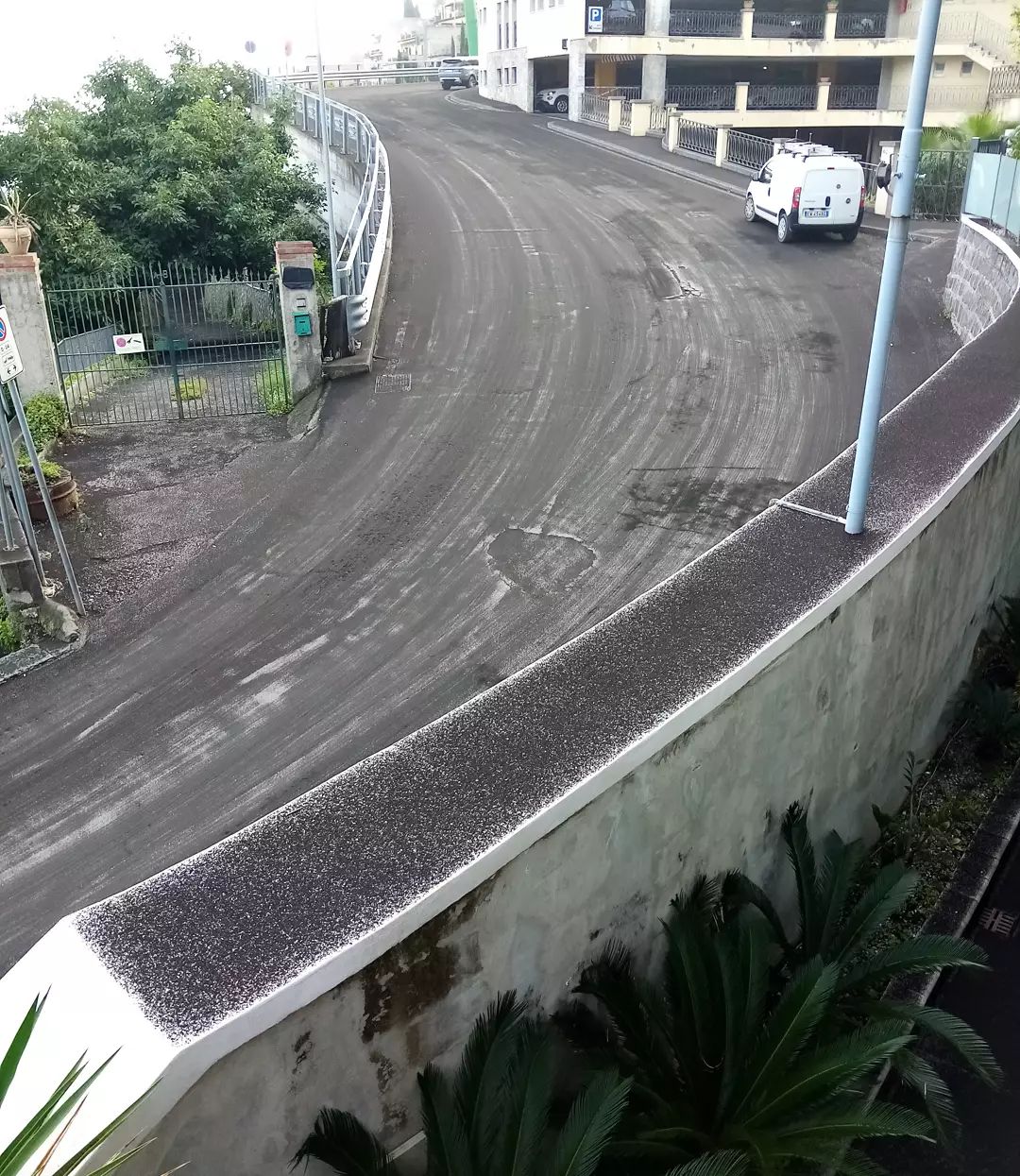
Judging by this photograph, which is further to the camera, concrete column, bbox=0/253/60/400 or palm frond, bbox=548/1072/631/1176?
concrete column, bbox=0/253/60/400

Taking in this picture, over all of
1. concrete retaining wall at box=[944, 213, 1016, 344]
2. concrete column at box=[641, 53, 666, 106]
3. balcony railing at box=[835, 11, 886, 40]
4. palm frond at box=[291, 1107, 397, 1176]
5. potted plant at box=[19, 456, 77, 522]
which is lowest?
potted plant at box=[19, 456, 77, 522]

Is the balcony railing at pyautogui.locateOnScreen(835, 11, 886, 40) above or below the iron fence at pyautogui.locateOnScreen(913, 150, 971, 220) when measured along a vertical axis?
above

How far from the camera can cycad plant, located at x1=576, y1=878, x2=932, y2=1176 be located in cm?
462

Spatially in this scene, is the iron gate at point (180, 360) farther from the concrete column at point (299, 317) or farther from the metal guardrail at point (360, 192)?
the metal guardrail at point (360, 192)

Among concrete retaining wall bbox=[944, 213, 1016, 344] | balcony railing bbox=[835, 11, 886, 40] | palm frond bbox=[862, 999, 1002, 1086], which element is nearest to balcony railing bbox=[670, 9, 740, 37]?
balcony railing bbox=[835, 11, 886, 40]

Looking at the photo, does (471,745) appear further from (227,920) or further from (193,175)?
(193,175)

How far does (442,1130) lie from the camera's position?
4215 mm

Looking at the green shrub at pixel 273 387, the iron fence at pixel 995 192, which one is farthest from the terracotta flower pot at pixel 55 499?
the iron fence at pixel 995 192

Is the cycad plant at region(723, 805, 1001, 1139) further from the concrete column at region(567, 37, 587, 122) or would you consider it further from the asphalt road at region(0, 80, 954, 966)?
the concrete column at region(567, 37, 587, 122)

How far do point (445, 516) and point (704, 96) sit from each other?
1535 inches

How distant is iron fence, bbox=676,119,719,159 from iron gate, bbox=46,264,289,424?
721 inches

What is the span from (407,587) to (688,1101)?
6226mm

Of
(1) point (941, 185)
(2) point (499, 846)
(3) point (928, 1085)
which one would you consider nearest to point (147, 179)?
(1) point (941, 185)

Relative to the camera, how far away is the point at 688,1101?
5.03 m
